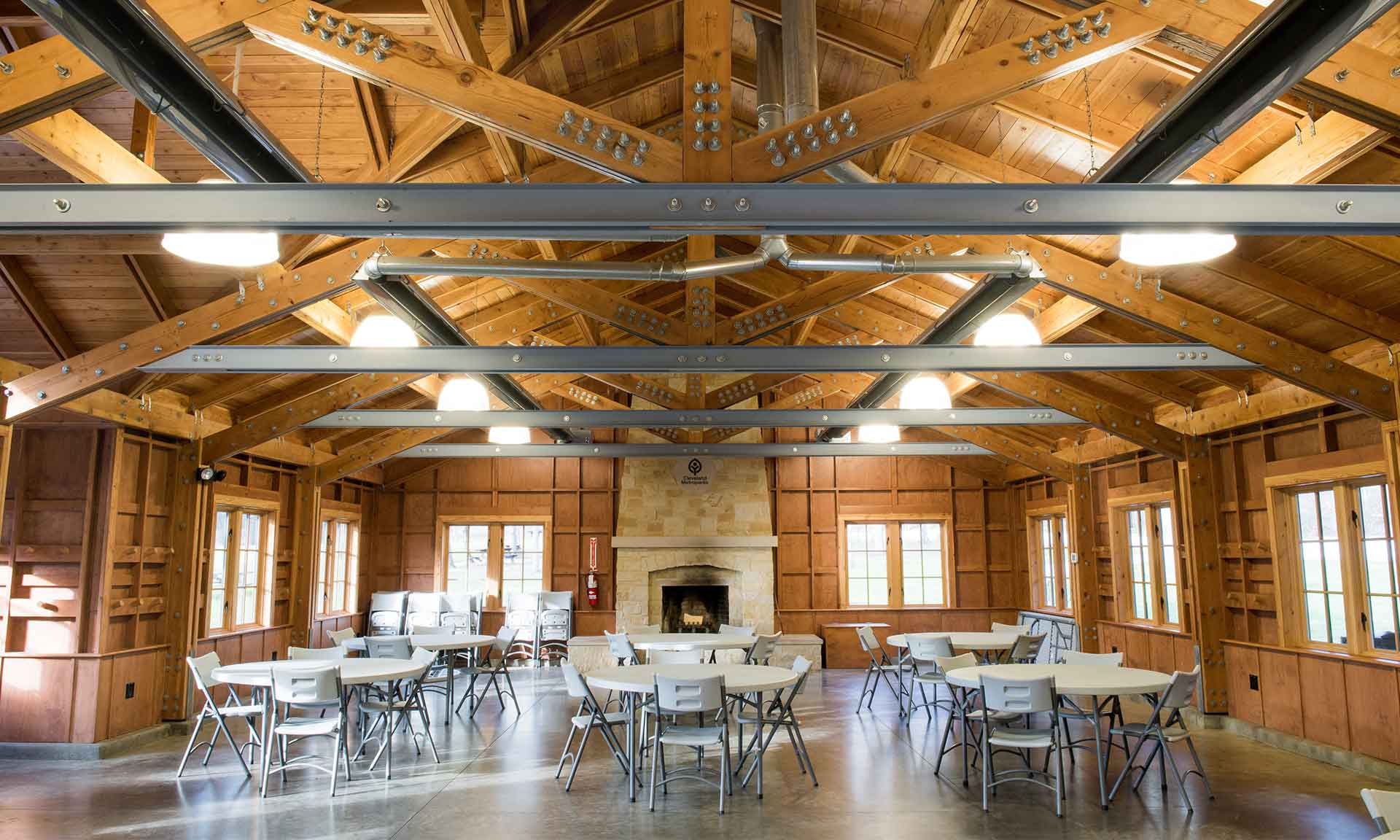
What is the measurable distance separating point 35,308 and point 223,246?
4293 millimetres

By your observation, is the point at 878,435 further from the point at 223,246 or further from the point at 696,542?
the point at 223,246

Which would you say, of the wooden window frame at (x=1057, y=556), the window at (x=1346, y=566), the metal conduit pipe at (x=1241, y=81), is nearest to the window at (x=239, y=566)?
the metal conduit pipe at (x=1241, y=81)

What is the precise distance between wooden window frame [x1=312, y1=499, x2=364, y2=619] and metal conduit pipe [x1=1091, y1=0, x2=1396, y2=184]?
1175 centimetres

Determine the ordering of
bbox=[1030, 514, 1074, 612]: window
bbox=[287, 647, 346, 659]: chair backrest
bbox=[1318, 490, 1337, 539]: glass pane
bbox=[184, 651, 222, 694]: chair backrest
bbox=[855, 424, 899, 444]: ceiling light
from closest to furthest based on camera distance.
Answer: bbox=[184, 651, 222, 694]: chair backrest, bbox=[1318, 490, 1337, 539]: glass pane, bbox=[287, 647, 346, 659]: chair backrest, bbox=[855, 424, 899, 444]: ceiling light, bbox=[1030, 514, 1074, 612]: window

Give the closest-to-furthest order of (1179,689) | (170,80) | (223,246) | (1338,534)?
(170,80)
(223,246)
(1179,689)
(1338,534)

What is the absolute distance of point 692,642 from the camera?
9.61m

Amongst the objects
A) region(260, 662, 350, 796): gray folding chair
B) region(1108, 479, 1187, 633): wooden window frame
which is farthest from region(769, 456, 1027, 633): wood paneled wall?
region(260, 662, 350, 796): gray folding chair

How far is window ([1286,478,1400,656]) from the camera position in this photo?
769 centimetres

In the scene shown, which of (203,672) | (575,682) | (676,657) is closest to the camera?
(575,682)

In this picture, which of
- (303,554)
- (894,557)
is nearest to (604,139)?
(303,554)

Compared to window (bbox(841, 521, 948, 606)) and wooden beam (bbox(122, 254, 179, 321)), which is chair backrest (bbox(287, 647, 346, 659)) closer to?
wooden beam (bbox(122, 254, 179, 321))

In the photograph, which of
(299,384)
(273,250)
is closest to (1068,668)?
(273,250)

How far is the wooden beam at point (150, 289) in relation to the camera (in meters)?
7.56

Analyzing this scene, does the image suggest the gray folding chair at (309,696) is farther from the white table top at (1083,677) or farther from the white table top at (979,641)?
the white table top at (979,641)
